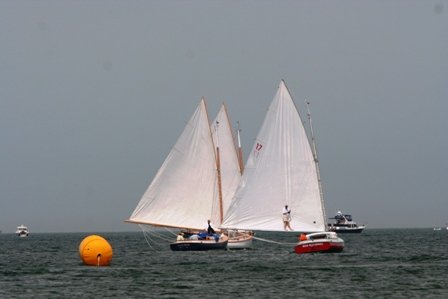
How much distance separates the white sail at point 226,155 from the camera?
11450 centimetres

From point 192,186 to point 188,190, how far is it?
0.76 m

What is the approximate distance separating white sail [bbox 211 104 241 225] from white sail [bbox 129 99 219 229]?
1.48 meters

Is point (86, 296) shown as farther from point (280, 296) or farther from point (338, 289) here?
point (338, 289)

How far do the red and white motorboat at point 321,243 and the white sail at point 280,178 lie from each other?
2.47ft

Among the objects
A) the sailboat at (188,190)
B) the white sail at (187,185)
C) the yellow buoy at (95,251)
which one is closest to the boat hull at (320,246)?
the sailboat at (188,190)

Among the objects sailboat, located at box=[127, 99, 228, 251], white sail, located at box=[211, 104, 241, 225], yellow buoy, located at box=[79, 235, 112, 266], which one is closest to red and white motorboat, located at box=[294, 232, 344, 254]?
sailboat, located at box=[127, 99, 228, 251]

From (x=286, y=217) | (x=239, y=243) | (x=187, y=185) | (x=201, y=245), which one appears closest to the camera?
(x=286, y=217)

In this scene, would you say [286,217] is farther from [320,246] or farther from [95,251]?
[95,251]

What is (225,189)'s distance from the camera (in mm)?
114562

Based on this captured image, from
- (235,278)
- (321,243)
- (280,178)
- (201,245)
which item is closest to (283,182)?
(280,178)

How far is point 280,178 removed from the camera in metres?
94.1

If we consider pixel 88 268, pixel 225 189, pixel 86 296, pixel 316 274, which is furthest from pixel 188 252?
pixel 86 296

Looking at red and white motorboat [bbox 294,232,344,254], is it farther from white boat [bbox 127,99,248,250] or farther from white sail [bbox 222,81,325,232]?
white boat [bbox 127,99,248,250]

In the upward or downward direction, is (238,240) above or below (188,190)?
below
